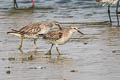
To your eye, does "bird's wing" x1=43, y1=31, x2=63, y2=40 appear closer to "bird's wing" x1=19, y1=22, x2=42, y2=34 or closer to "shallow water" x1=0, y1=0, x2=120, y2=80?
"shallow water" x1=0, y1=0, x2=120, y2=80

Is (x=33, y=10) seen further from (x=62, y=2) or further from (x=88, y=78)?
(x=88, y=78)

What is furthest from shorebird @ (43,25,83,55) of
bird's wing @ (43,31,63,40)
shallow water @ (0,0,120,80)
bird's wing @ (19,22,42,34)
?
bird's wing @ (19,22,42,34)

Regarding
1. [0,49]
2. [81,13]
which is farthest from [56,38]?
[81,13]

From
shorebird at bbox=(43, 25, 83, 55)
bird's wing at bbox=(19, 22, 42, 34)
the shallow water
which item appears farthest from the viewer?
bird's wing at bbox=(19, 22, 42, 34)

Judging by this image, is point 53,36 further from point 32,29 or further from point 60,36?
point 32,29

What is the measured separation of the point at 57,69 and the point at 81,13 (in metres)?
9.42

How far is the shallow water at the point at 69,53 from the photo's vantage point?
9.22 meters

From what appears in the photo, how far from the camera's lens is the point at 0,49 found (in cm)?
1189

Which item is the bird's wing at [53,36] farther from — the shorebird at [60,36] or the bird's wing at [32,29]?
the bird's wing at [32,29]

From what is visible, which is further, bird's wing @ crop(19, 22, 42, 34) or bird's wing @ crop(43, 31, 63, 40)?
bird's wing @ crop(19, 22, 42, 34)

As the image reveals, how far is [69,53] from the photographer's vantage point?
1138cm

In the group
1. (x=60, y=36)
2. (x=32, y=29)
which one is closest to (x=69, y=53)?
(x=60, y=36)

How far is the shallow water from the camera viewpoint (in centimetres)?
922

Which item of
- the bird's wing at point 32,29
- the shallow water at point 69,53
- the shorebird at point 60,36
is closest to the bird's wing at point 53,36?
the shorebird at point 60,36
